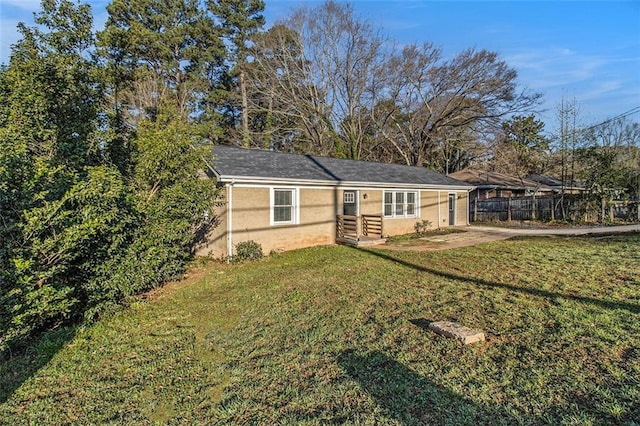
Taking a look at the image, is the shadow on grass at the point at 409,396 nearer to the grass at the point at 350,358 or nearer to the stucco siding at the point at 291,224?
the grass at the point at 350,358

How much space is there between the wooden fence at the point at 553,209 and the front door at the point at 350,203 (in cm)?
1254

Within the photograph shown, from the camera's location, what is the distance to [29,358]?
14.5 ft

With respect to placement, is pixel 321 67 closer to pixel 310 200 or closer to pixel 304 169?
pixel 304 169

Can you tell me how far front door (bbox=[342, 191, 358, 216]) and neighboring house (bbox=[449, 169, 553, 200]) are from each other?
49.0 feet

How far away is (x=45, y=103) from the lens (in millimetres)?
6352

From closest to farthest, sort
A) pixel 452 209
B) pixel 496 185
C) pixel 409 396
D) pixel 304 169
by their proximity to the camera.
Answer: pixel 409 396 → pixel 304 169 → pixel 452 209 → pixel 496 185

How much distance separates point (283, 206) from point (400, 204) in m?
6.38

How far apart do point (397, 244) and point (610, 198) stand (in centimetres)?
1356

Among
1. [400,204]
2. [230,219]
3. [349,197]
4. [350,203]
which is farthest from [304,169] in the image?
[400,204]

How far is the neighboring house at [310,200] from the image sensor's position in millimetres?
10961

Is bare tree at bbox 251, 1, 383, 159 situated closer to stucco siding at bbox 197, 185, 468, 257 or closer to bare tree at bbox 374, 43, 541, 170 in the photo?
bare tree at bbox 374, 43, 541, 170

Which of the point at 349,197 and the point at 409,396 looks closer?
the point at 409,396

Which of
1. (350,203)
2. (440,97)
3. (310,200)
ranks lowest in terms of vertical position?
(350,203)

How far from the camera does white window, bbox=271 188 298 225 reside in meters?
11.8
